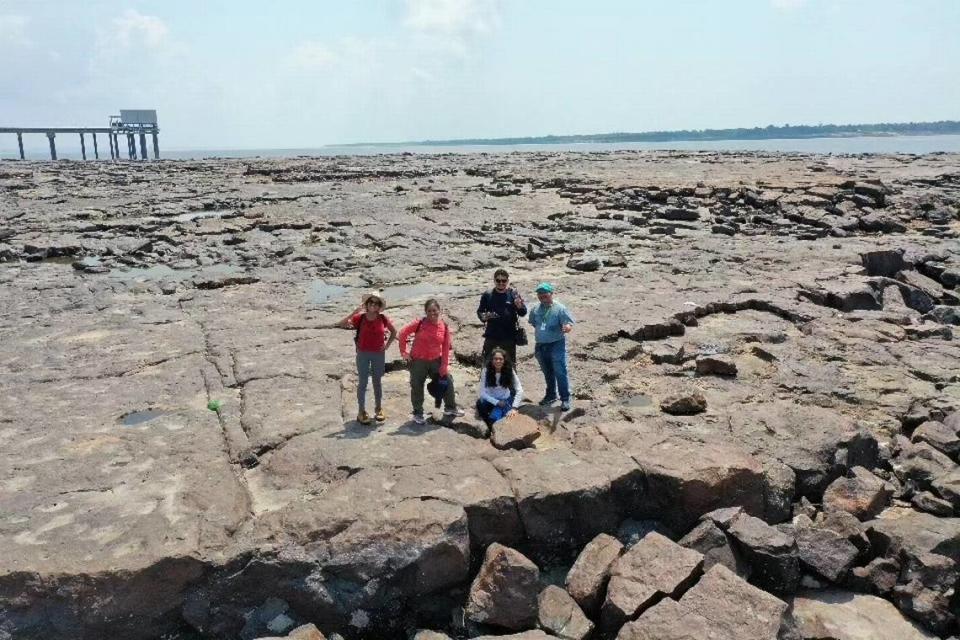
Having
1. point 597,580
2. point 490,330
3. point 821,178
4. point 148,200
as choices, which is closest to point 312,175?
point 148,200

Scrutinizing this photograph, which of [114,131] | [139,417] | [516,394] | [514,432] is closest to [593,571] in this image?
[514,432]

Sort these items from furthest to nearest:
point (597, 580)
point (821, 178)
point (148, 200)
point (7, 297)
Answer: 1. point (821, 178)
2. point (148, 200)
3. point (7, 297)
4. point (597, 580)

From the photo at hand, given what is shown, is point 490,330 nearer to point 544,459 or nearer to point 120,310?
point 544,459

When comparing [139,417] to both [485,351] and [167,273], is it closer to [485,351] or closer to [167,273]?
[485,351]

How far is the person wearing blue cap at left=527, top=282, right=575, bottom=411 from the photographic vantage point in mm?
6449

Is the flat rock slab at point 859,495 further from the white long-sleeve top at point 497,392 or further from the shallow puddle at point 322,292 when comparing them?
the shallow puddle at point 322,292

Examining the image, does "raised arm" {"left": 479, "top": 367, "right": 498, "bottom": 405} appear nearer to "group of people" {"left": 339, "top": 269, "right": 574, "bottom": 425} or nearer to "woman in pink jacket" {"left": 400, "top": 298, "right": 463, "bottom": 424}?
"group of people" {"left": 339, "top": 269, "right": 574, "bottom": 425}

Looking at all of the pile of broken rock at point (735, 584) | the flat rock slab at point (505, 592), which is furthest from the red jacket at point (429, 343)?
the flat rock slab at point (505, 592)

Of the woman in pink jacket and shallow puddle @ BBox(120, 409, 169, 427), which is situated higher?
the woman in pink jacket

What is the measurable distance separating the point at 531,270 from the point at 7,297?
8977mm

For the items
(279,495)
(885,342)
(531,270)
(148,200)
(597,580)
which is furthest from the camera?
(148,200)

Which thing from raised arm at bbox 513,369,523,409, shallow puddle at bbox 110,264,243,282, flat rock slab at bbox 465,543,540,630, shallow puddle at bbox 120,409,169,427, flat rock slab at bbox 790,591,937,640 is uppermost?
shallow puddle at bbox 110,264,243,282

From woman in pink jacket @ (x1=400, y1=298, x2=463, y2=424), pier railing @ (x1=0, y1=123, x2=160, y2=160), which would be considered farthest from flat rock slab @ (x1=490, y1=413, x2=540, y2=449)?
pier railing @ (x1=0, y1=123, x2=160, y2=160)

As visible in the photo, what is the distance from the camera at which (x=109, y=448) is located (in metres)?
5.55
